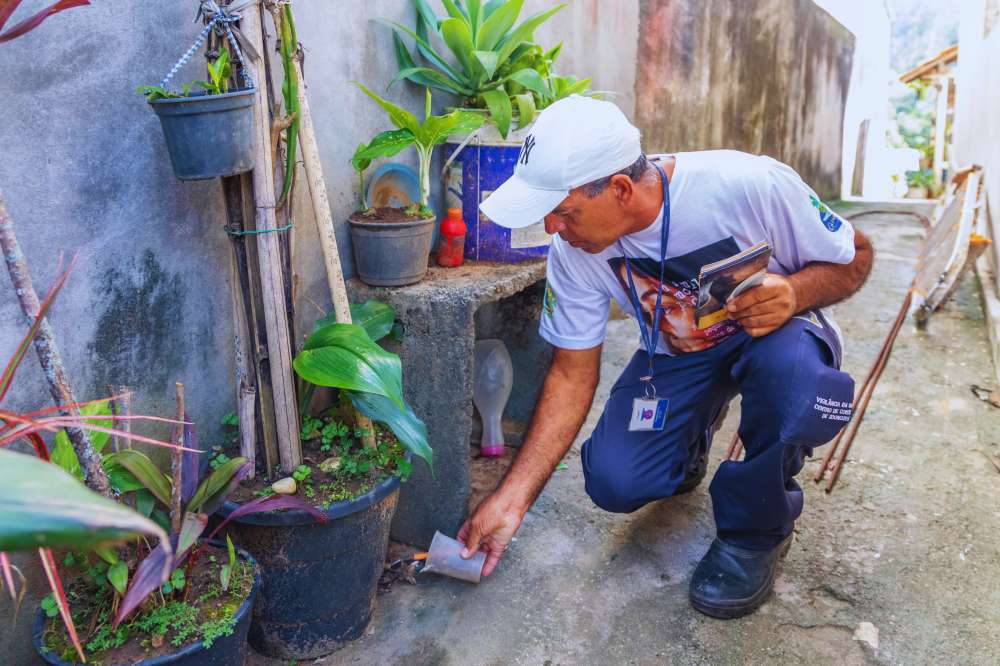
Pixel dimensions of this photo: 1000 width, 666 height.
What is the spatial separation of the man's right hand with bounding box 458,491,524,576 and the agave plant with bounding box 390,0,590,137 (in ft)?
3.34

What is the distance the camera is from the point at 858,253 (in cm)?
198

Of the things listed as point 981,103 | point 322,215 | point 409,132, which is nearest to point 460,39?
point 409,132

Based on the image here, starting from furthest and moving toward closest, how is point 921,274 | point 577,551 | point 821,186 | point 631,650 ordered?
point 821,186 < point 921,274 < point 577,551 < point 631,650

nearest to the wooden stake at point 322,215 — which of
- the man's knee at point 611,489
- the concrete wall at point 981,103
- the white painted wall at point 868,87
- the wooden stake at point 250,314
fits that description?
the wooden stake at point 250,314

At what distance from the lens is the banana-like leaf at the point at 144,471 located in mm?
1455

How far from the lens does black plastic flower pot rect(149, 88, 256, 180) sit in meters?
1.44

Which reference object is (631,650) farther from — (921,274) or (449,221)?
(921,274)

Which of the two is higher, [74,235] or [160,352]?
[74,235]

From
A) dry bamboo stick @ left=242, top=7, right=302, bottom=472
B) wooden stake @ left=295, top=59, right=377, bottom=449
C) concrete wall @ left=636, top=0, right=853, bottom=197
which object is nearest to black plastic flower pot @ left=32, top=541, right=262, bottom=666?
dry bamboo stick @ left=242, top=7, right=302, bottom=472

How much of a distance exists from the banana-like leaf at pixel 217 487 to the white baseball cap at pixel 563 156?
708 millimetres

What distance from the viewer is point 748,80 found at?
6.66 meters

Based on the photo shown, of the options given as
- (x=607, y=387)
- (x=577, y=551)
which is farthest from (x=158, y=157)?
(x=607, y=387)

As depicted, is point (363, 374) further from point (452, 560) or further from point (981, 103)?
point (981, 103)

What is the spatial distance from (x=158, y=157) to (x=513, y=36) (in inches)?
43.6
